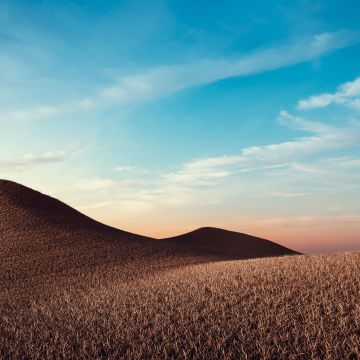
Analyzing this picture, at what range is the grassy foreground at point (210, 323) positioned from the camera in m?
7.27

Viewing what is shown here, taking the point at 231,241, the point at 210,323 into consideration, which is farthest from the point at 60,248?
the point at 231,241

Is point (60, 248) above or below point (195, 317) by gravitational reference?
above

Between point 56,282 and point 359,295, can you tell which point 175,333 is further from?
point 56,282

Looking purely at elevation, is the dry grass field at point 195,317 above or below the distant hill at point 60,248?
below

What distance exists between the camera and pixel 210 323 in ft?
28.3

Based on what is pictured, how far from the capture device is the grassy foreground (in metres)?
7.27

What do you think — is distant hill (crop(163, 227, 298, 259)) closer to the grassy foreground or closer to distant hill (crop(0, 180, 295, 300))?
distant hill (crop(0, 180, 295, 300))

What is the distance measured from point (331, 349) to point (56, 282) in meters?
14.9

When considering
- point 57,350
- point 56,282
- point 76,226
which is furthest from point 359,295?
point 76,226

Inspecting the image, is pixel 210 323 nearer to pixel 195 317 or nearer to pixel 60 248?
pixel 195 317

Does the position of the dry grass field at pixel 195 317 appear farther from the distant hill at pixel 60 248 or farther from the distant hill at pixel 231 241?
the distant hill at pixel 231 241

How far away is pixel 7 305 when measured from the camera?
1507cm

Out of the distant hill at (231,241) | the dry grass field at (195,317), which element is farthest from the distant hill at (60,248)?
the dry grass field at (195,317)

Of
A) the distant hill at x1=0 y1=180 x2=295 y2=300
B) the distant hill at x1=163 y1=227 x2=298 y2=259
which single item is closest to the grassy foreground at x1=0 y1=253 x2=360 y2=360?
the distant hill at x1=0 y1=180 x2=295 y2=300
